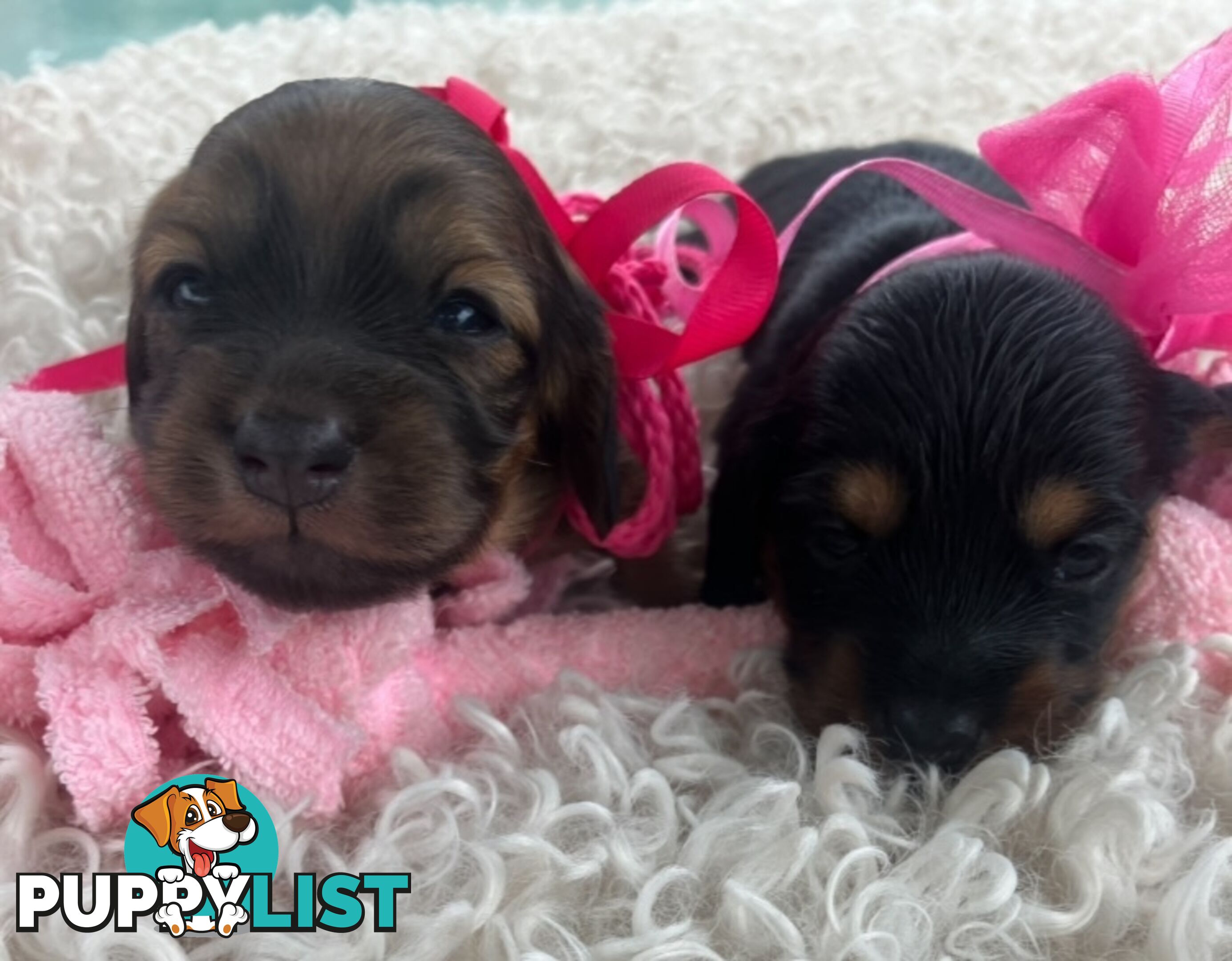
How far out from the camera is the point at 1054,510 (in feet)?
4.58

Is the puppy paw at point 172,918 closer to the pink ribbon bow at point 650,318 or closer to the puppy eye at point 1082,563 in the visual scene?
the pink ribbon bow at point 650,318

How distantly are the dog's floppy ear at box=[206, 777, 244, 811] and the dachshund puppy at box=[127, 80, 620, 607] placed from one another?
0.19 m

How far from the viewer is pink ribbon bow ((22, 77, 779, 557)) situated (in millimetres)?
1645

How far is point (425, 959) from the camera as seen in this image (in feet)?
3.72

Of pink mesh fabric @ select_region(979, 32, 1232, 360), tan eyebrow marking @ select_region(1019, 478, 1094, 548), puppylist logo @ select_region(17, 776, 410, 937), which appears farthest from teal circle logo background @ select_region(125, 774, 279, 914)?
pink mesh fabric @ select_region(979, 32, 1232, 360)

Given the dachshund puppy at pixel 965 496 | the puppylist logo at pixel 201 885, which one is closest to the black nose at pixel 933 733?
the dachshund puppy at pixel 965 496

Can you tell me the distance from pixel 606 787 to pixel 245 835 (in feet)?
1.18

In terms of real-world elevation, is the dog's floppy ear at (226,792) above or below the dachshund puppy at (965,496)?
below

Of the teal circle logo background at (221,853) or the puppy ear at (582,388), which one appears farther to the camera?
the puppy ear at (582,388)

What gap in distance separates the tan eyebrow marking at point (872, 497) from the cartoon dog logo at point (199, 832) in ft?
2.34

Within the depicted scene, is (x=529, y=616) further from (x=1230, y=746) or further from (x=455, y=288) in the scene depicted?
(x=1230, y=746)

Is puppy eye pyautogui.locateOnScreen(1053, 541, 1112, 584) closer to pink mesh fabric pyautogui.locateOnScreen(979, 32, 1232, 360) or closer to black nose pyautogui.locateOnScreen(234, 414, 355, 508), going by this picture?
pink mesh fabric pyautogui.locateOnScreen(979, 32, 1232, 360)

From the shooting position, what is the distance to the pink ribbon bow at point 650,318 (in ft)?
5.40

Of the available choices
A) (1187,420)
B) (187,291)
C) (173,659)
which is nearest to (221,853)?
(173,659)
